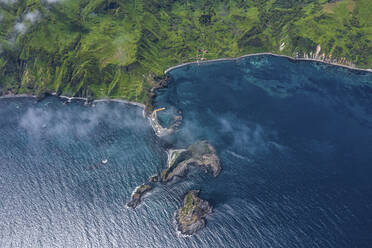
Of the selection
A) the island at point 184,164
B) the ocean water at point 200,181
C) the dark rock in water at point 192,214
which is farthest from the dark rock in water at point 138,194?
the dark rock in water at point 192,214

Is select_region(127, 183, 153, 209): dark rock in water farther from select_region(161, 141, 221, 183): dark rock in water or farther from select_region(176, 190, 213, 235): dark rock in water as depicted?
select_region(176, 190, 213, 235): dark rock in water

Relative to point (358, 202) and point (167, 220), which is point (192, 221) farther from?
point (358, 202)

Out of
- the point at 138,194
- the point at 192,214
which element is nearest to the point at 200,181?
the point at 192,214

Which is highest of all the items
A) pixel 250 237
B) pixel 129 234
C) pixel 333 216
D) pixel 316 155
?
pixel 316 155

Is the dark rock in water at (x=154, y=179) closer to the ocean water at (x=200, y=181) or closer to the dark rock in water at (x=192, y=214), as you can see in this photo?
the ocean water at (x=200, y=181)

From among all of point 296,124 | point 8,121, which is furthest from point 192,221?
point 8,121

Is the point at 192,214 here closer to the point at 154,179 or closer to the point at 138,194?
the point at 138,194
